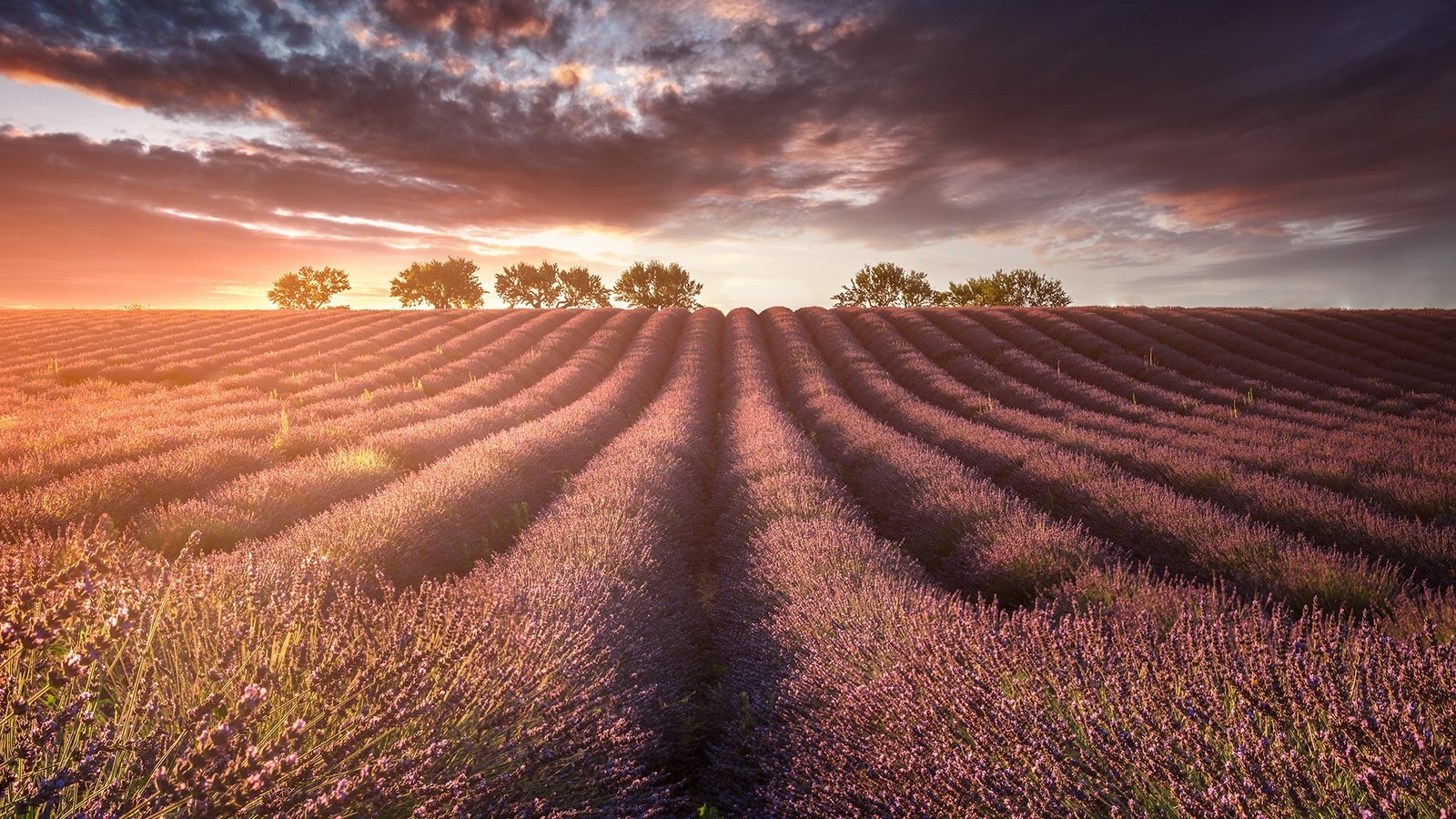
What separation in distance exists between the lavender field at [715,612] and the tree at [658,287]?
1737 inches

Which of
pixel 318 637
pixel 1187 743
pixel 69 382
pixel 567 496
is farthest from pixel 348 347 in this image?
pixel 1187 743

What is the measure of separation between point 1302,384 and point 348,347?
23.3 m

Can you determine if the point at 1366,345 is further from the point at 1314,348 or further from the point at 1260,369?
the point at 1260,369

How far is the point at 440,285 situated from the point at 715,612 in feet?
183

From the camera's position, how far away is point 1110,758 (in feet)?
5.83

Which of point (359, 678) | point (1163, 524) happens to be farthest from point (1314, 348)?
point (359, 678)

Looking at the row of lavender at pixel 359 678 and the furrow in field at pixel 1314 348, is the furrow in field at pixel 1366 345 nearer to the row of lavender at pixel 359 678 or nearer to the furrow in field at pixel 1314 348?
the furrow in field at pixel 1314 348

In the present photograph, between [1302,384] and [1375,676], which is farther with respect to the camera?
[1302,384]

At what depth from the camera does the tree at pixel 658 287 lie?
53.5 meters

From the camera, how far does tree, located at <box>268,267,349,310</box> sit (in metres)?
53.2

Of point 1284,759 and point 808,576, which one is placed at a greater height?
point 1284,759

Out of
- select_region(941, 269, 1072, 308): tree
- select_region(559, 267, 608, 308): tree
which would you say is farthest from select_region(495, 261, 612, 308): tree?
select_region(941, 269, 1072, 308): tree

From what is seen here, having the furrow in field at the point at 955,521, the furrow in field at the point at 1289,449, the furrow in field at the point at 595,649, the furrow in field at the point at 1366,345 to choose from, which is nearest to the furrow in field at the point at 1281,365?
the furrow in field at the point at 1366,345

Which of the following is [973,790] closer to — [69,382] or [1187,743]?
[1187,743]
